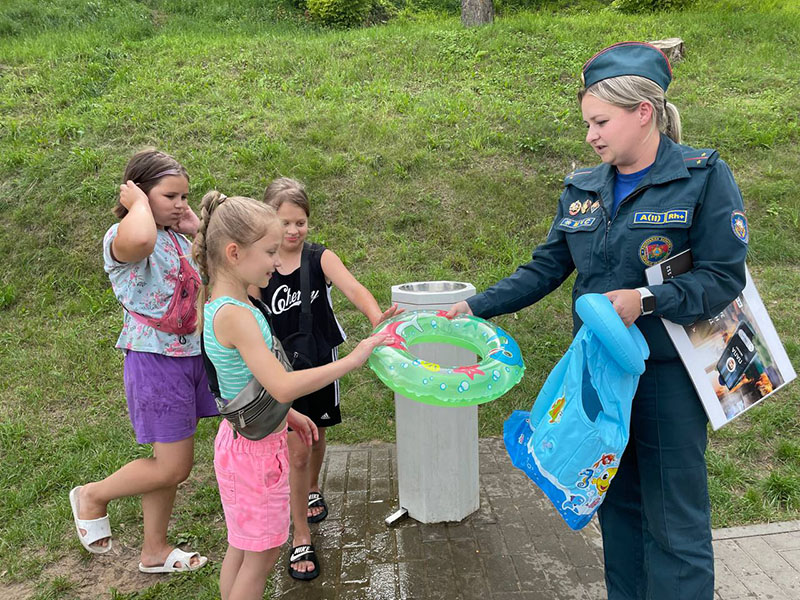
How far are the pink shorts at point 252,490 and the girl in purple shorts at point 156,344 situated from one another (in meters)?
0.69

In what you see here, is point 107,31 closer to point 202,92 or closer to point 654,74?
point 202,92

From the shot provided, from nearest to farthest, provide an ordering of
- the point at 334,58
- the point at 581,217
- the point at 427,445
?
1. the point at 581,217
2. the point at 427,445
3. the point at 334,58

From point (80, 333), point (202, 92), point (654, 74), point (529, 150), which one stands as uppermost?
point (654, 74)

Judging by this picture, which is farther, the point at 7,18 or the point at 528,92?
the point at 7,18

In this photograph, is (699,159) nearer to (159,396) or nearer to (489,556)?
(489,556)

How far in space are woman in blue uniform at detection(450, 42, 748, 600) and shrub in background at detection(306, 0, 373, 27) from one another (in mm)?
11674

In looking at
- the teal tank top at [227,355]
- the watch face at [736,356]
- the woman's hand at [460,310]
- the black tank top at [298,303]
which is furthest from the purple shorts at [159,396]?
the watch face at [736,356]

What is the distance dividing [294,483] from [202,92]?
7116mm

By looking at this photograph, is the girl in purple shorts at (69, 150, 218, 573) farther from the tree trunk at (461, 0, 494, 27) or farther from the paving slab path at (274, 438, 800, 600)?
the tree trunk at (461, 0, 494, 27)

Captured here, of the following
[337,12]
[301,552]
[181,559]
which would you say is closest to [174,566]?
[181,559]

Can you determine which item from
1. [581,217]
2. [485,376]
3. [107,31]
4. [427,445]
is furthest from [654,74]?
[107,31]

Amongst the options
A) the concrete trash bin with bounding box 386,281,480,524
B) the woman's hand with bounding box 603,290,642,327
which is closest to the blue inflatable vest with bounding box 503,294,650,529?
the woman's hand with bounding box 603,290,642,327

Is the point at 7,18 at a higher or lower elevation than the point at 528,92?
higher

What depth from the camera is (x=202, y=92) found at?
8773 millimetres
